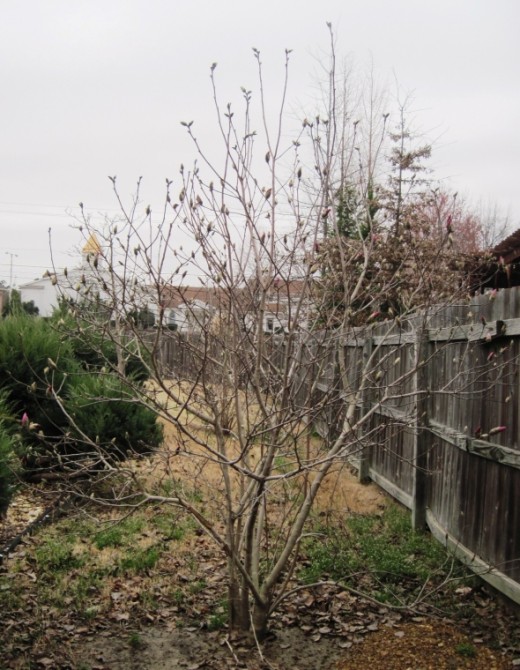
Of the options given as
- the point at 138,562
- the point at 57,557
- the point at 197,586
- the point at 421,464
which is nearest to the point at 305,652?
the point at 197,586

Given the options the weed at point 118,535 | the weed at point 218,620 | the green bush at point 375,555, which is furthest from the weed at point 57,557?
the green bush at point 375,555

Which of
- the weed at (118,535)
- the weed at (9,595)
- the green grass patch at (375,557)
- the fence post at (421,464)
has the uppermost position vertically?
the fence post at (421,464)

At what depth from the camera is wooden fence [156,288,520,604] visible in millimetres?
4445

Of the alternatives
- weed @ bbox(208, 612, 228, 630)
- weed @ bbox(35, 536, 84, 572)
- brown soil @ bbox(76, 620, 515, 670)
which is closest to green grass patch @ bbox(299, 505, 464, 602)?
brown soil @ bbox(76, 620, 515, 670)

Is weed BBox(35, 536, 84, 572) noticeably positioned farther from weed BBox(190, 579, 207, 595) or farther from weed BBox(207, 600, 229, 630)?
weed BBox(207, 600, 229, 630)

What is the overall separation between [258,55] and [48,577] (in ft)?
13.7

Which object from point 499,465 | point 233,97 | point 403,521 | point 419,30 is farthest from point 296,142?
point 403,521

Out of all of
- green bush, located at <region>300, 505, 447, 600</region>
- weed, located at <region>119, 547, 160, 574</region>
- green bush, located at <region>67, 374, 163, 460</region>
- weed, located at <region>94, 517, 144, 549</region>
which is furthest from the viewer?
green bush, located at <region>67, 374, 163, 460</region>

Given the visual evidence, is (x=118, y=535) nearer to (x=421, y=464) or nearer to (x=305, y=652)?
(x=305, y=652)

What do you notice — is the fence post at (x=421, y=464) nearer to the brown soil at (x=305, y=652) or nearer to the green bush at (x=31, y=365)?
the brown soil at (x=305, y=652)

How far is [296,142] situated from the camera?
4328 millimetres

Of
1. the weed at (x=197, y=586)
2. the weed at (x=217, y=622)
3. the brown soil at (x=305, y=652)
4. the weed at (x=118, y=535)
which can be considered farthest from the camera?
the weed at (x=118, y=535)

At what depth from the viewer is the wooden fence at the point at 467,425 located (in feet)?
14.6

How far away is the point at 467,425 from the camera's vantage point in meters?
5.40
